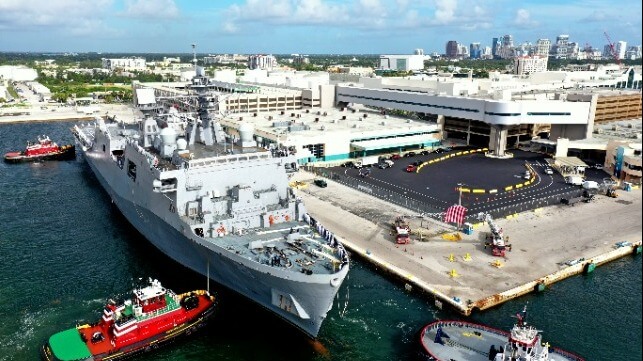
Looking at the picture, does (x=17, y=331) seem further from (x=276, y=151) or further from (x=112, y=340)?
(x=276, y=151)

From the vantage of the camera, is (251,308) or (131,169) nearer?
(251,308)

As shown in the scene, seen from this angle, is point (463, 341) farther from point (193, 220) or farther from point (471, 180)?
point (471, 180)

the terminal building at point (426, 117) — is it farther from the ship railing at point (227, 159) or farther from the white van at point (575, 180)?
the ship railing at point (227, 159)

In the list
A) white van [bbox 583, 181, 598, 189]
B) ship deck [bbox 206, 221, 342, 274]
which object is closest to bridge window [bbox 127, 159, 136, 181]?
ship deck [bbox 206, 221, 342, 274]

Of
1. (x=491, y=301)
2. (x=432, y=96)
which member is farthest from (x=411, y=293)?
(x=432, y=96)

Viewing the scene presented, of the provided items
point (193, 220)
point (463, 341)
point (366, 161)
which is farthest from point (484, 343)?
point (366, 161)

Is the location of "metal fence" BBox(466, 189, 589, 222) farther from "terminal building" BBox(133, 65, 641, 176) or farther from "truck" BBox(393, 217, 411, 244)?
"terminal building" BBox(133, 65, 641, 176)
